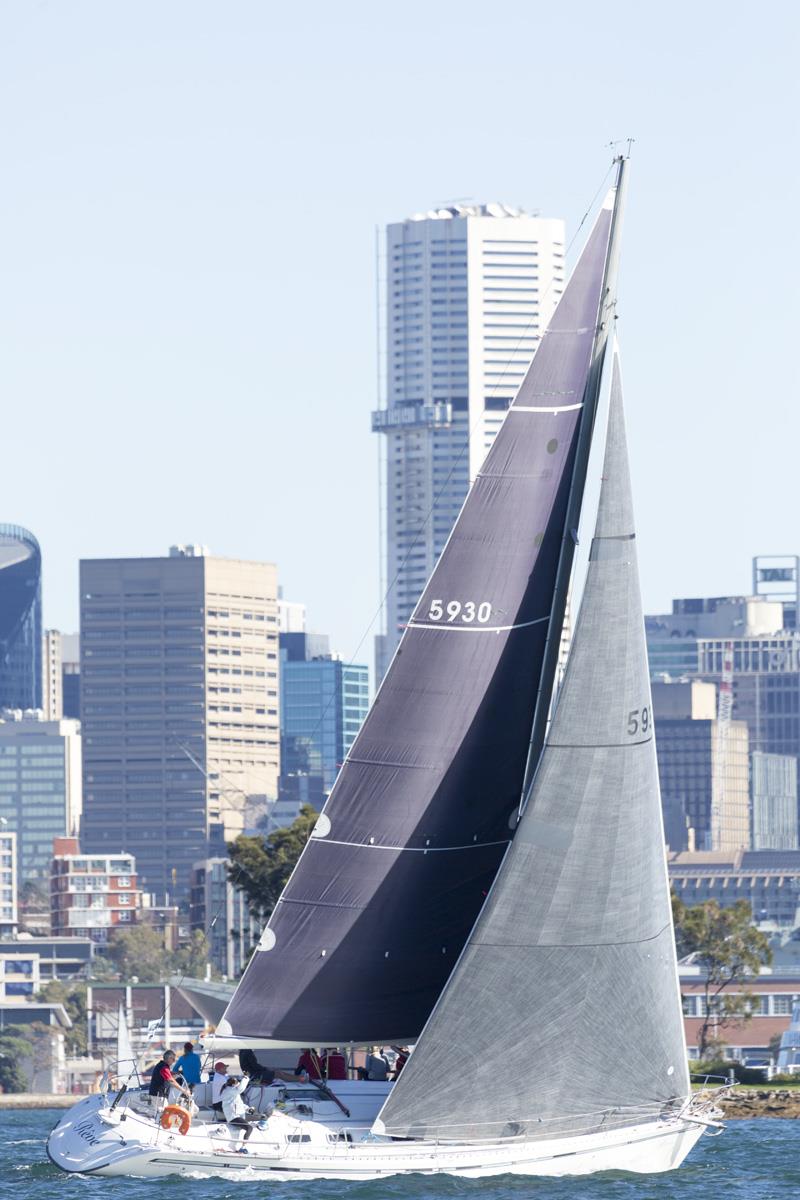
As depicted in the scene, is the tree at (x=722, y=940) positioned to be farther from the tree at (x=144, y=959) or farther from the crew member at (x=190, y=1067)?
the tree at (x=144, y=959)

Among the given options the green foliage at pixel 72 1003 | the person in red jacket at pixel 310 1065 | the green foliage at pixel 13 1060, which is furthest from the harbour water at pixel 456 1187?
the green foliage at pixel 72 1003

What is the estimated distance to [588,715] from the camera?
38781 millimetres

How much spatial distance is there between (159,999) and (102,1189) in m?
127

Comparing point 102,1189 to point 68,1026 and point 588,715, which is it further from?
point 68,1026

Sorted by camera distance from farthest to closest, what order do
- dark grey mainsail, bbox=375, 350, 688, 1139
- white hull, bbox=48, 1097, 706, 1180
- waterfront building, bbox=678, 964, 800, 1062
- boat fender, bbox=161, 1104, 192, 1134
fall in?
waterfront building, bbox=678, 964, 800, 1062 < boat fender, bbox=161, 1104, 192, 1134 < dark grey mainsail, bbox=375, 350, 688, 1139 < white hull, bbox=48, 1097, 706, 1180

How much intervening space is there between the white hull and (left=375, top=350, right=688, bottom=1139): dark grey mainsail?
32cm

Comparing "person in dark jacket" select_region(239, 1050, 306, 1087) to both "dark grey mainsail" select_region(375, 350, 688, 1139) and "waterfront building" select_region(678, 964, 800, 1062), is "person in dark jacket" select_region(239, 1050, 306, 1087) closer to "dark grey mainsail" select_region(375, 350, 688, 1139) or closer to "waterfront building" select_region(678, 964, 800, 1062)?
"dark grey mainsail" select_region(375, 350, 688, 1139)

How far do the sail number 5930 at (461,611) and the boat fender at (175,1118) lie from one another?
7686 mm

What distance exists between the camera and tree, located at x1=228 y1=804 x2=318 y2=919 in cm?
8250

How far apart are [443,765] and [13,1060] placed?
4554 inches

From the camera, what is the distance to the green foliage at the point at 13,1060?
5901 inches

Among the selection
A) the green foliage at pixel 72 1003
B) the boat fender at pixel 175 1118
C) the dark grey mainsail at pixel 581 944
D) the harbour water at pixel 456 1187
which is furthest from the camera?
the green foliage at pixel 72 1003

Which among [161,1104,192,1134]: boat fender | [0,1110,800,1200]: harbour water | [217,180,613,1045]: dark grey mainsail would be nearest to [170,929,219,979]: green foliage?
[0,1110,800,1200]: harbour water

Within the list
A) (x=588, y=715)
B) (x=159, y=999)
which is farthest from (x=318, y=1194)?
(x=159, y=999)
